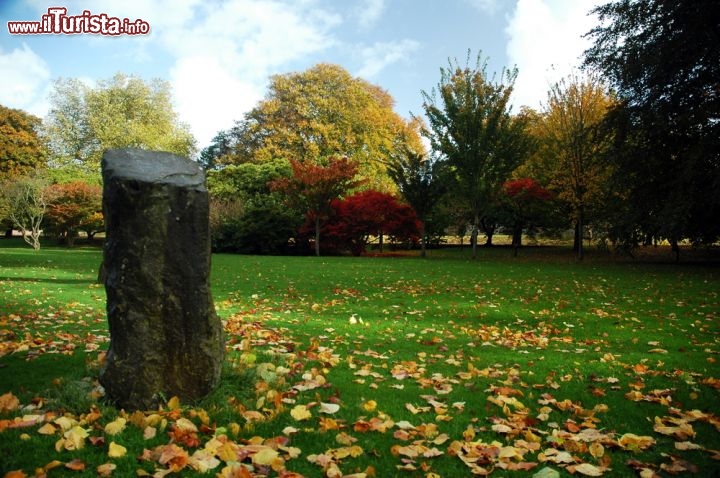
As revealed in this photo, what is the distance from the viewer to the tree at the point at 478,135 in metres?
22.5

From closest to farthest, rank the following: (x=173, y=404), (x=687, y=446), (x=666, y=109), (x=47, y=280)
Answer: (x=687, y=446), (x=173, y=404), (x=47, y=280), (x=666, y=109)

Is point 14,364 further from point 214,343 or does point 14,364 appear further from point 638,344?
point 638,344

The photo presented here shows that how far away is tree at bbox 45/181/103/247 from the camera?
33.3 m

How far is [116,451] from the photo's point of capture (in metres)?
2.79

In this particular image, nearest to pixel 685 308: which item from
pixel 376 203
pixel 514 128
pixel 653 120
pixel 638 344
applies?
pixel 638 344

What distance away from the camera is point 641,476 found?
2.64 meters

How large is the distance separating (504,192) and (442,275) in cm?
1128

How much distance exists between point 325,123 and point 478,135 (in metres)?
17.6

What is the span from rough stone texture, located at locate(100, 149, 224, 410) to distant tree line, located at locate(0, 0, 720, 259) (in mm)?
15682

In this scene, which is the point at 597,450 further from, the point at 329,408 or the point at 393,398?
the point at 329,408

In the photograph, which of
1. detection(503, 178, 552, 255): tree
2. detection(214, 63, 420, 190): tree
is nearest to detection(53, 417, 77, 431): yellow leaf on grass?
detection(503, 178, 552, 255): tree

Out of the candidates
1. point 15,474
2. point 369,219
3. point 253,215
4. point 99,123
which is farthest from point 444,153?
point 99,123

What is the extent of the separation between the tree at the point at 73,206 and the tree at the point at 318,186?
1625 cm

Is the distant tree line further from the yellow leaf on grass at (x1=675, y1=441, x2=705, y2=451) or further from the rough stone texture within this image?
the rough stone texture
